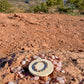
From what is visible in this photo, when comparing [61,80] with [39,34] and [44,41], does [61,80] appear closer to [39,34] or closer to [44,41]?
[44,41]

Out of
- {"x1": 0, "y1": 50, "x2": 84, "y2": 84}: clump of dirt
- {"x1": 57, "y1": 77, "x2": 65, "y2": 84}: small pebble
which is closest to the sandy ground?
{"x1": 0, "y1": 50, "x2": 84, "y2": 84}: clump of dirt

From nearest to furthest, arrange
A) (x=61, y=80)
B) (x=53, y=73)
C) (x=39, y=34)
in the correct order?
(x=61, y=80) < (x=53, y=73) < (x=39, y=34)

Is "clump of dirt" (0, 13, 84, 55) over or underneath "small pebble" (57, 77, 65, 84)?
over

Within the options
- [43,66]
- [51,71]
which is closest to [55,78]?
[51,71]

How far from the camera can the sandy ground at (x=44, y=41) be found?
2189mm

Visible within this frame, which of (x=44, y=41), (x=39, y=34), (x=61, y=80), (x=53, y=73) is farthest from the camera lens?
(x=39, y=34)

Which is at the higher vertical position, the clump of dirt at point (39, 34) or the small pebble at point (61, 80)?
the clump of dirt at point (39, 34)

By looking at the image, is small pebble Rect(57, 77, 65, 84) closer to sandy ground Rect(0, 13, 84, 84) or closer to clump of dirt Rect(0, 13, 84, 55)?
sandy ground Rect(0, 13, 84, 84)

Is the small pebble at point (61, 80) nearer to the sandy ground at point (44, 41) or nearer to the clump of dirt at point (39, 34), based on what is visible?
the sandy ground at point (44, 41)

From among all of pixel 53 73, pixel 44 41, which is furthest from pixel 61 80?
pixel 44 41

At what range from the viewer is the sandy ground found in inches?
86.2

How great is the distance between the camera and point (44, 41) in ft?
12.5

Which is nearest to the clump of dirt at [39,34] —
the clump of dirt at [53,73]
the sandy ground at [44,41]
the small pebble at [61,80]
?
the sandy ground at [44,41]

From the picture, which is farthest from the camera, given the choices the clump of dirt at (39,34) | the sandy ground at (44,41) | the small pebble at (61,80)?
the clump of dirt at (39,34)
